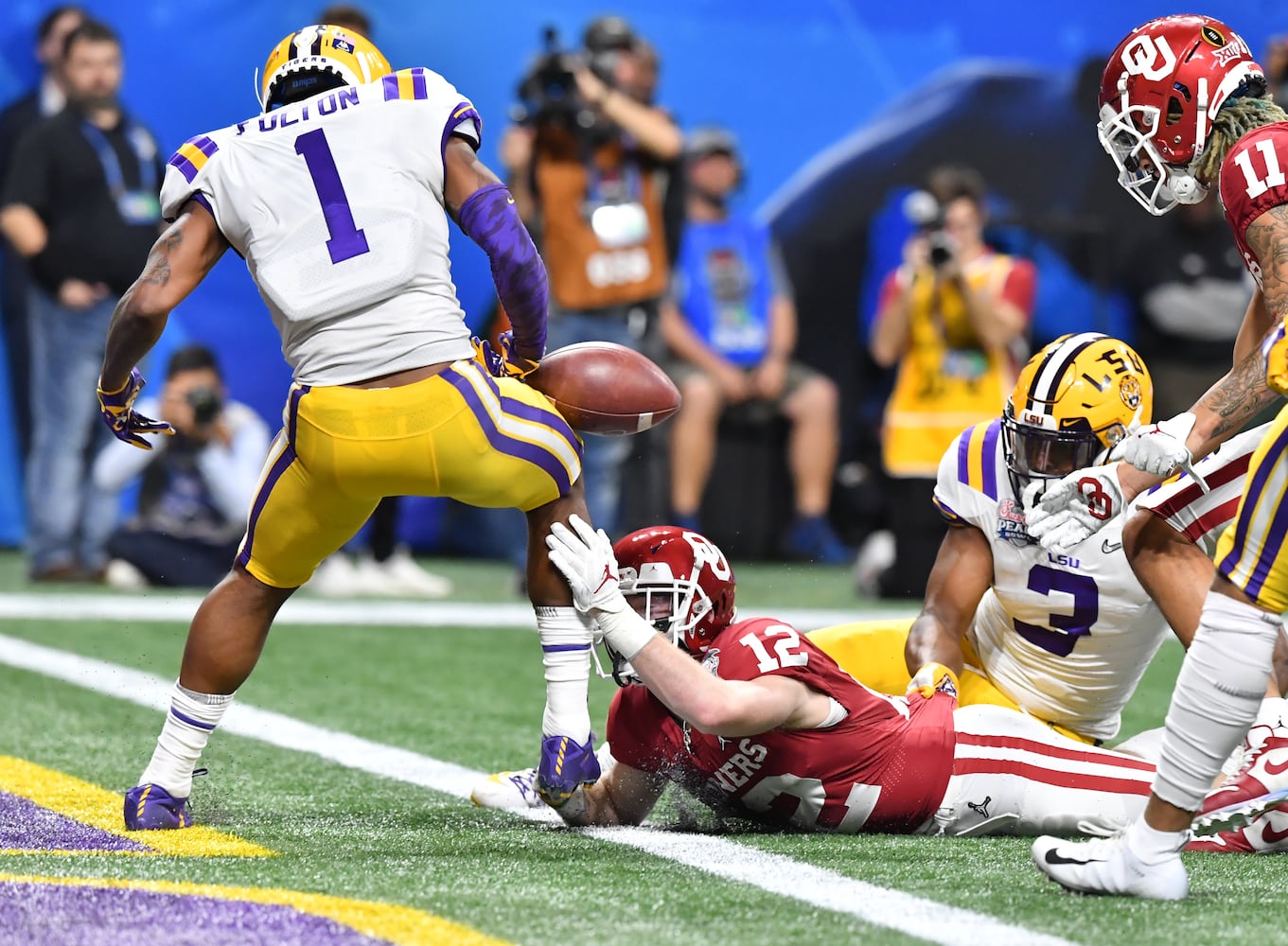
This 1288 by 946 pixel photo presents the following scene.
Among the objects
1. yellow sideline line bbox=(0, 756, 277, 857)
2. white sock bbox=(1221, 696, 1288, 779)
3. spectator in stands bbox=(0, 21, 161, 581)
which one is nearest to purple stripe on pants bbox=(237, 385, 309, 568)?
yellow sideline line bbox=(0, 756, 277, 857)

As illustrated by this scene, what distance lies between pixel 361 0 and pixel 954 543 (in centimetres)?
747

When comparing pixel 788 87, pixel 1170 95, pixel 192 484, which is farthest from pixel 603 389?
pixel 788 87

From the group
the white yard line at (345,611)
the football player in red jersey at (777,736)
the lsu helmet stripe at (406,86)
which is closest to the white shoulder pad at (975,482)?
the football player in red jersey at (777,736)

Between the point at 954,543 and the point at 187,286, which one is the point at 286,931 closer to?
the point at 187,286

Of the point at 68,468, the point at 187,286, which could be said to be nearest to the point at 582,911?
the point at 187,286

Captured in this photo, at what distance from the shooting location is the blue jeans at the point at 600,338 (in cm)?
851

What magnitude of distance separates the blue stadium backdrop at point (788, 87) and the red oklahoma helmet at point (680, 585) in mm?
7145

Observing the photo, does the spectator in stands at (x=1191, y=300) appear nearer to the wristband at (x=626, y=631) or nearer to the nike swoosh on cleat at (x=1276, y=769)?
the nike swoosh on cleat at (x=1276, y=769)

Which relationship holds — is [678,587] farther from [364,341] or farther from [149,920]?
[149,920]

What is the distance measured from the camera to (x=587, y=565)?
136 inches

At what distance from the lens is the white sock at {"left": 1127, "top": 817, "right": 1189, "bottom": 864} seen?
9.67ft

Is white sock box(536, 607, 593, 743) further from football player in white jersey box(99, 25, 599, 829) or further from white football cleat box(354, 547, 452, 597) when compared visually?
white football cleat box(354, 547, 452, 597)

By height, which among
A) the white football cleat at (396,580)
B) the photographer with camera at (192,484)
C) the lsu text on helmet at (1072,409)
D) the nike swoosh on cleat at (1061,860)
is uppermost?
the lsu text on helmet at (1072,409)

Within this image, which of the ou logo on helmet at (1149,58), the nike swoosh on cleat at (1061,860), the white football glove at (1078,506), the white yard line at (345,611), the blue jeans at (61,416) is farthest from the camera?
the blue jeans at (61,416)
